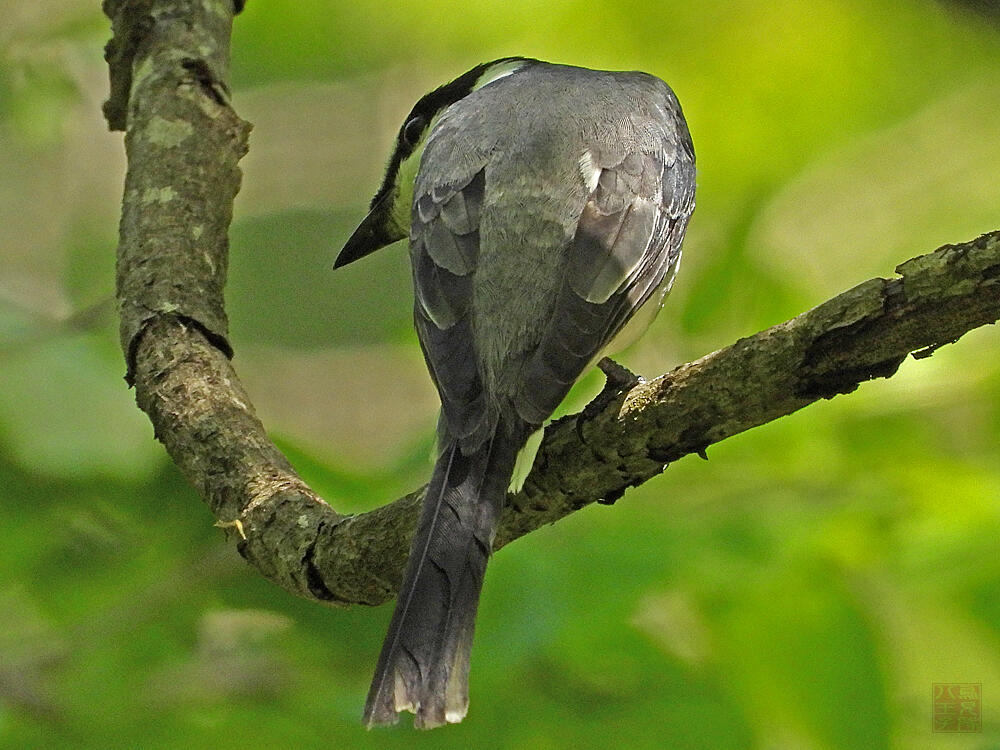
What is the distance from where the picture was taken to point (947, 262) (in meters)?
1.84

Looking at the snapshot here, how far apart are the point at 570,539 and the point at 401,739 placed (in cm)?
59

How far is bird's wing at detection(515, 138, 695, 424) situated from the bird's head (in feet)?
3.30

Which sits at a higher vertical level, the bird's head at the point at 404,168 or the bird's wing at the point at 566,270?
the bird's head at the point at 404,168

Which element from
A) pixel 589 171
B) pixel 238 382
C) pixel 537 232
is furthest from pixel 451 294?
pixel 238 382

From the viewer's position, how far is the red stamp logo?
9.44ft

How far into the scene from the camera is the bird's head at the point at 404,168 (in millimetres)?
3988

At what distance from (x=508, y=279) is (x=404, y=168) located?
1421 millimetres

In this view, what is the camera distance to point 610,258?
269 centimetres

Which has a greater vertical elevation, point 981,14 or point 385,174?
point 385,174

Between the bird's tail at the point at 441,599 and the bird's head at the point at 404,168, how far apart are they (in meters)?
1.78

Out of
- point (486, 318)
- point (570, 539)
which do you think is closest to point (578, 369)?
point (486, 318)

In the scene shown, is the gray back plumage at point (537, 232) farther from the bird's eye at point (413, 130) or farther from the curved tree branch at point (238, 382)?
the bird's eye at point (413, 130)

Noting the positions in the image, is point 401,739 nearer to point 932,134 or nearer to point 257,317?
point 257,317

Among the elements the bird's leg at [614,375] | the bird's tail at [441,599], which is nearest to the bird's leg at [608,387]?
the bird's leg at [614,375]
